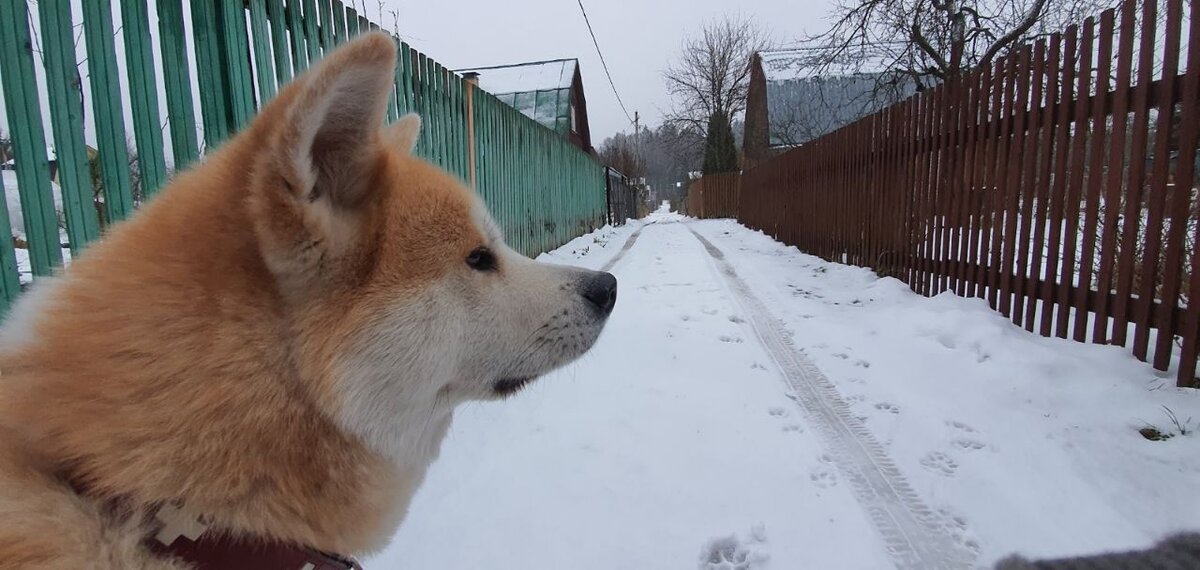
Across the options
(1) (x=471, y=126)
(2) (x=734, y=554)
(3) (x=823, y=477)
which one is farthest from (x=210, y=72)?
(1) (x=471, y=126)

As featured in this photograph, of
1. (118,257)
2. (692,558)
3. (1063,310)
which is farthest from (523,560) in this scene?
(1063,310)

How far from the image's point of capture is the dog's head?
41.7 inches

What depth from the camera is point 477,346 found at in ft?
4.66

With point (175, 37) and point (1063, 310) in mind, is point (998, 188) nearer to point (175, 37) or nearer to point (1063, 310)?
point (1063, 310)

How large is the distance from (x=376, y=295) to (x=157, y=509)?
0.50 meters

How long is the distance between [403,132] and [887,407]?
3.10 meters

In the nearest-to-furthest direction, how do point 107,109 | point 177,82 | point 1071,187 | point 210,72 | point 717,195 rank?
1. point 107,109
2. point 177,82
3. point 210,72
4. point 1071,187
5. point 717,195

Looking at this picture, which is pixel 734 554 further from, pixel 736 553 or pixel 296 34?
pixel 296 34

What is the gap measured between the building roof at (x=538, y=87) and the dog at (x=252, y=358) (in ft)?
68.1

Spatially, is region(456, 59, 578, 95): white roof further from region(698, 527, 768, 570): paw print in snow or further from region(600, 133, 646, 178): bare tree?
region(698, 527, 768, 570): paw print in snow

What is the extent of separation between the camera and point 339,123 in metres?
1.16

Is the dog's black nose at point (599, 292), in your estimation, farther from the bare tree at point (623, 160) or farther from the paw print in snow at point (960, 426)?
the bare tree at point (623, 160)

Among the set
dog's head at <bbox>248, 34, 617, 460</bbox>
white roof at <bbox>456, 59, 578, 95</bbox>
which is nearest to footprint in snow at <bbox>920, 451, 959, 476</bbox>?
dog's head at <bbox>248, 34, 617, 460</bbox>

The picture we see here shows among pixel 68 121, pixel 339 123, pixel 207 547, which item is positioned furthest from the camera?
pixel 68 121
